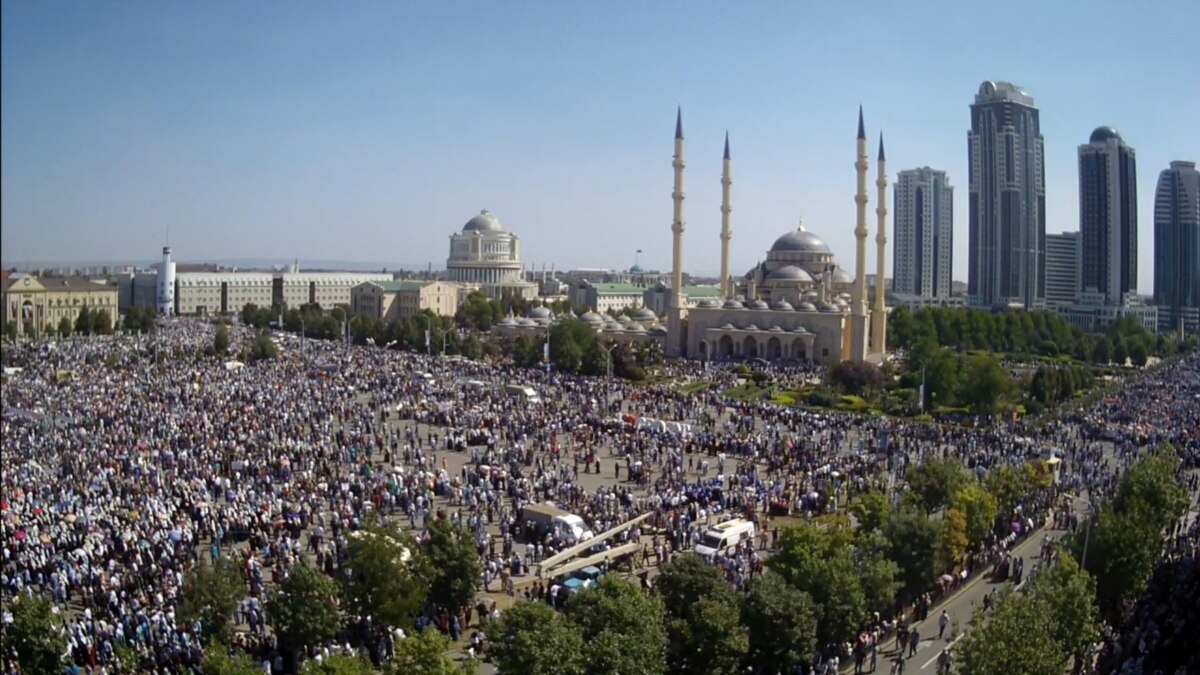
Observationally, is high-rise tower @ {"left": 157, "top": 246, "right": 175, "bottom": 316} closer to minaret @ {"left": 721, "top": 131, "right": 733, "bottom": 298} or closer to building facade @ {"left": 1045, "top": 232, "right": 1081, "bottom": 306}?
minaret @ {"left": 721, "top": 131, "right": 733, "bottom": 298}

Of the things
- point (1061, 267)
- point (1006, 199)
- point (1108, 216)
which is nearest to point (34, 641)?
point (1108, 216)

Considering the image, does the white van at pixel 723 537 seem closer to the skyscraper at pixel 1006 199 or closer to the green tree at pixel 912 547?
the green tree at pixel 912 547

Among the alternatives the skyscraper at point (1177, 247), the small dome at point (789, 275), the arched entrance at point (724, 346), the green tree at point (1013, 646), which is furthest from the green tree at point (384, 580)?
the skyscraper at point (1177, 247)

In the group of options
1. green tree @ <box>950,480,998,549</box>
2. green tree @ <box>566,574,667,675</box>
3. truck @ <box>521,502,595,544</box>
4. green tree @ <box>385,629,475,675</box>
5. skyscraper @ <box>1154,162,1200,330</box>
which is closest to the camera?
green tree @ <box>385,629,475,675</box>

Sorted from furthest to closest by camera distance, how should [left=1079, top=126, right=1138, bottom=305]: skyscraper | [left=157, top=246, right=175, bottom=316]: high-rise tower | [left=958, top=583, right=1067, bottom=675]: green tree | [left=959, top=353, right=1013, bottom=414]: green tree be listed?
[left=157, top=246, right=175, bottom=316]: high-rise tower → [left=1079, top=126, right=1138, bottom=305]: skyscraper → [left=959, top=353, right=1013, bottom=414]: green tree → [left=958, top=583, right=1067, bottom=675]: green tree

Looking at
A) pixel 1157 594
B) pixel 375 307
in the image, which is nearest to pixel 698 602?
pixel 1157 594

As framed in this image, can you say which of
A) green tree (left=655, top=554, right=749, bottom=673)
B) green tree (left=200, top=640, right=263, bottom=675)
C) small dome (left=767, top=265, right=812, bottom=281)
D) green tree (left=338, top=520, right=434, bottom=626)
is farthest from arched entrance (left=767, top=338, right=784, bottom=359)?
green tree (left=200, top=640, right=263, bottom=675)

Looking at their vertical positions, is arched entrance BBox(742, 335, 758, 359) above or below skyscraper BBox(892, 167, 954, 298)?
below
